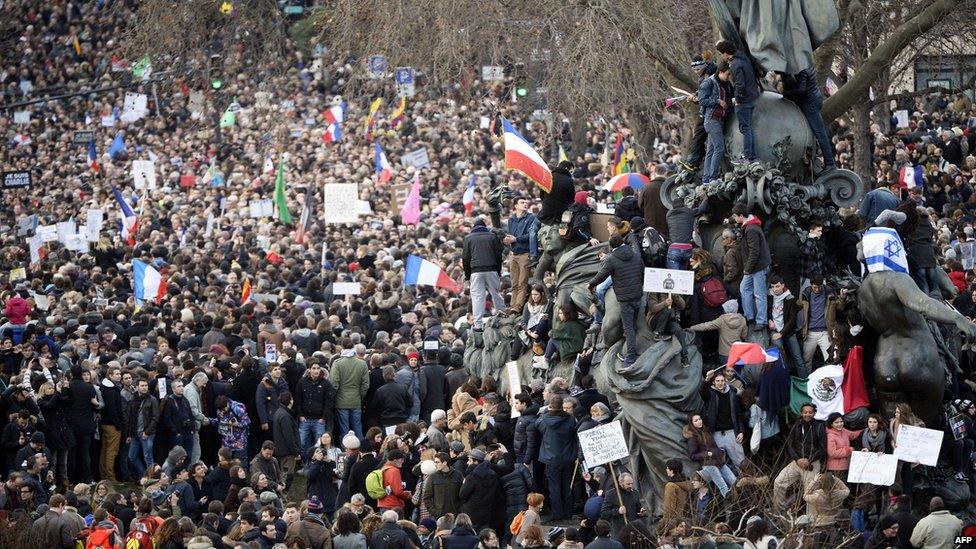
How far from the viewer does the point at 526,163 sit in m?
26.9

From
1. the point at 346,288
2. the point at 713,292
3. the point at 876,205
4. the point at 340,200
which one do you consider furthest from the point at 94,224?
the point at 876,205

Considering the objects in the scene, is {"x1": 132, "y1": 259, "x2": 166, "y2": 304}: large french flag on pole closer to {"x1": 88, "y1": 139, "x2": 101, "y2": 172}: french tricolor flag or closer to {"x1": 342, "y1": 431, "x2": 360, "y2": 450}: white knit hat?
{"x1": 342, "y1": 431, "x2": 360, "y2": 450}: white knit hat

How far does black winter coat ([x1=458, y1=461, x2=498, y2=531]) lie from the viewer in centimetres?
2239

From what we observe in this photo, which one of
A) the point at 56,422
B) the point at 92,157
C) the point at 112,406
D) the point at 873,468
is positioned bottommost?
the point at 56,422

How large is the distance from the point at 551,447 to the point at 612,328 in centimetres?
148

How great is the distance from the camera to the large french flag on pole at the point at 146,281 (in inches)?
1271

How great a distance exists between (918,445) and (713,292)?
10.9 feet

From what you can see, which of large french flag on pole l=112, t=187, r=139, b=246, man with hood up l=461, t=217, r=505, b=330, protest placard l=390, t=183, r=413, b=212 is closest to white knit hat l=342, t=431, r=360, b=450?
man with hood up l=461, t=217, r=505, b=330

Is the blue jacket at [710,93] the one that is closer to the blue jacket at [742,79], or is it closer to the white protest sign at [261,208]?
the blue jacket at [742,79]

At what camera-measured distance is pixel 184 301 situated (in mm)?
31469

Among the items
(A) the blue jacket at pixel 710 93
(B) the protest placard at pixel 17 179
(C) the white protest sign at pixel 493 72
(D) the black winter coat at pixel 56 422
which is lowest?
(D) the black winter coat at pixel 56 422

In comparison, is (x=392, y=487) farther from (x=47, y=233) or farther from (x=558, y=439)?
(x=47, y=233)

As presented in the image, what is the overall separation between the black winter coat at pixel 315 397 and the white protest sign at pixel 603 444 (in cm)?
510

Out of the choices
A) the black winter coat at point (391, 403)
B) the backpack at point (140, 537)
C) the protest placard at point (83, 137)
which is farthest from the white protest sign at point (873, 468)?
the protest placard at point (83, 137)
